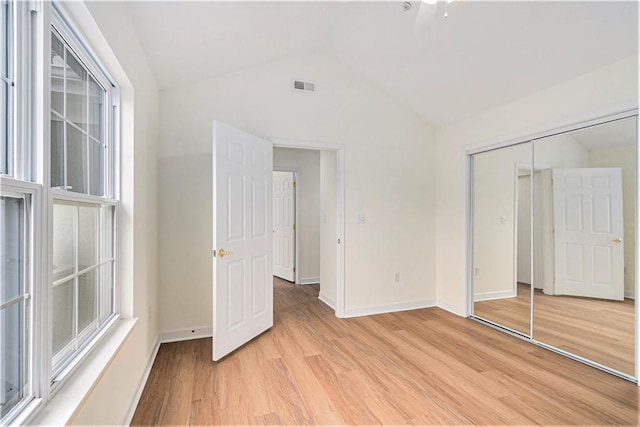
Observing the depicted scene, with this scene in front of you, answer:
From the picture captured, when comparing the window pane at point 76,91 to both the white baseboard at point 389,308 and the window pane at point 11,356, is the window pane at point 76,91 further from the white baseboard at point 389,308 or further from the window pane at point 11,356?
the white baseboard at point 389,308

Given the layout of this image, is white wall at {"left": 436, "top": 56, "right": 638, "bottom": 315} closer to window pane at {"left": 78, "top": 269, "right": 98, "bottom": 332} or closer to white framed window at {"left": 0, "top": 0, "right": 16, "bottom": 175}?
white framed window at {"left": 0, "top": 0, "right": 16, "bottom": 175}

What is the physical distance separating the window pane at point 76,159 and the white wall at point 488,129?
139 inches

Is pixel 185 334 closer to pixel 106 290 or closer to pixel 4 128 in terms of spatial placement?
pixel 106 290

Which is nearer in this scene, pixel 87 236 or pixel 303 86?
pixel 87 236

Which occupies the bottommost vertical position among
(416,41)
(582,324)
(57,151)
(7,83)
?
(582,324)

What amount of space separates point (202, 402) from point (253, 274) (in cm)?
119

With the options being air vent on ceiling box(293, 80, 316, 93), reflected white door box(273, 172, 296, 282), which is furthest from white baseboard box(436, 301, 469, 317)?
air vent on ceiling box(293, 80, 316, 93)

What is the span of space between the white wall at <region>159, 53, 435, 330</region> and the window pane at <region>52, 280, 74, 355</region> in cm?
161

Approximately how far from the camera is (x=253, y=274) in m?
2.96

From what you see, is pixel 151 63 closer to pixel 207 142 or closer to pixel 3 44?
pixel 207 142

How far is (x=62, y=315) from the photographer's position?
130cm

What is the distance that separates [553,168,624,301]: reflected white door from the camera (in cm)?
238

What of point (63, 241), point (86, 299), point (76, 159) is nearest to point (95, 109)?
point (76, 159)

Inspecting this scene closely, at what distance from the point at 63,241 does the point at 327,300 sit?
325cm
